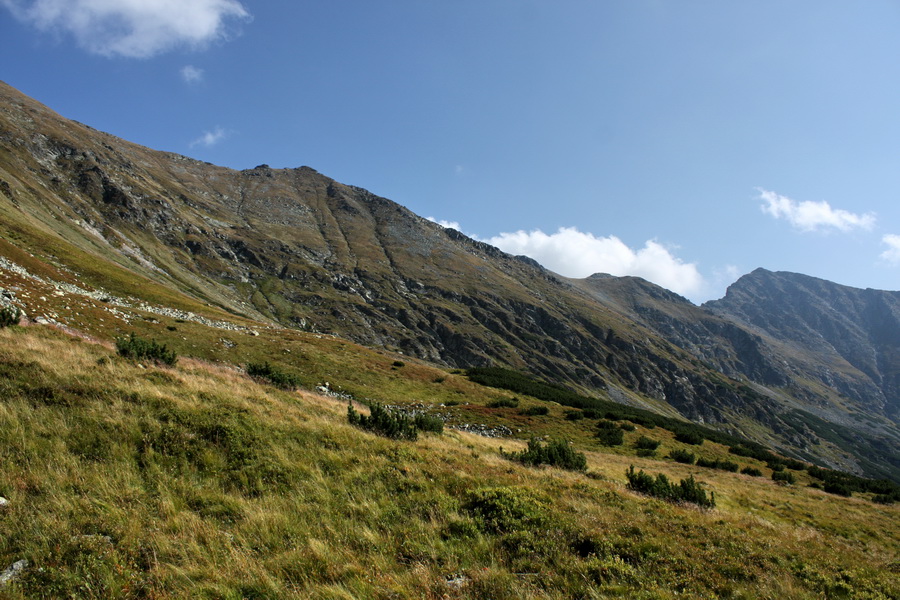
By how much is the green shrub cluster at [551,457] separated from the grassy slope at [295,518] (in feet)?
11.3

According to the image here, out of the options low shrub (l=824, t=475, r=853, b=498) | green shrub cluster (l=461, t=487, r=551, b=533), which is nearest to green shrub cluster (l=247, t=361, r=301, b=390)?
green shrub cluster (l=461, t=487, r=551, b=533)

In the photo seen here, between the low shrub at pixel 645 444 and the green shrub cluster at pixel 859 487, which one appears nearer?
the green shrub cluster at pixel 859 487

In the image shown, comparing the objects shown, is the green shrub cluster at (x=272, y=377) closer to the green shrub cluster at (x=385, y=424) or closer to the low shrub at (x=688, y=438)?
the green shrub cluster at (x=385, y=424)

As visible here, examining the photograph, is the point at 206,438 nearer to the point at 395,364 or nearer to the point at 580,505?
the point at 580,505

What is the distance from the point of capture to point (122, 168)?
19512 cm

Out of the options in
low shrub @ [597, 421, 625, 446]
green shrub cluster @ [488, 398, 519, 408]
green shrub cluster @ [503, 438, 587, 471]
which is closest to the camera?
green shrub cluster @ [503, 438, 587, 471]

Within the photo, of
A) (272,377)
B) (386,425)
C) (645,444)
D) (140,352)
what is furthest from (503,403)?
(140,352)

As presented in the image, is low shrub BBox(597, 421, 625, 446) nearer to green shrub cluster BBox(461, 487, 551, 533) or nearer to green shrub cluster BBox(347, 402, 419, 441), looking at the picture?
green shrub cluster BBox(347, 402, 419, 441)

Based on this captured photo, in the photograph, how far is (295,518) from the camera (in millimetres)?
7660

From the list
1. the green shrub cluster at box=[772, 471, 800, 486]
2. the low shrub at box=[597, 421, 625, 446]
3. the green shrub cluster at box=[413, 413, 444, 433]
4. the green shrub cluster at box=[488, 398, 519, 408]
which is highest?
the green shrub cluster at box=[413, 413, 444, 433]

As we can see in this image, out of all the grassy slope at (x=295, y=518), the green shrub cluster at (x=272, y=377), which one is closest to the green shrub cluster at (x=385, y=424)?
the grassy slope at (x=295, y=518)

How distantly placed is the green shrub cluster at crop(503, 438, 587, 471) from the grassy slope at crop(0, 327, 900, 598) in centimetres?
346

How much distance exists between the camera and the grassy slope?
5938mm

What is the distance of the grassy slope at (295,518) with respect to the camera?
19.5ft
